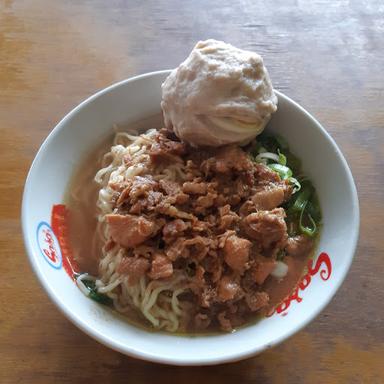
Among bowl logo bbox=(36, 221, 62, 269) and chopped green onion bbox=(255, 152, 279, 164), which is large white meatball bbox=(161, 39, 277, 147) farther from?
bowl logo bbox=(36, 221, 62, 269)

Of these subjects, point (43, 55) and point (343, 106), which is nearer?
point (343, 106)

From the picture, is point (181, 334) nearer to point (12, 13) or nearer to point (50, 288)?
point (50, 288)

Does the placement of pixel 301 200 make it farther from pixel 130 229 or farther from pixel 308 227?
pixel 130 229

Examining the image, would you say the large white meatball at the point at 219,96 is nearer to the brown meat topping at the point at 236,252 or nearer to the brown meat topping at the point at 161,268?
the brown meat topping at the point at 236,252

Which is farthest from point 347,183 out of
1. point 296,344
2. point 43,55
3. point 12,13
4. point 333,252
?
point 12,13

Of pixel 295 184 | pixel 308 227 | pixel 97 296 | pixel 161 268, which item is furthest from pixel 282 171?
pixel 97 296

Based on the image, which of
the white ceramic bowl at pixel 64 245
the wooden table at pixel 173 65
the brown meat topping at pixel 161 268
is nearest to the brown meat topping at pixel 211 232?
the brown meat topping at pixel 161 268
